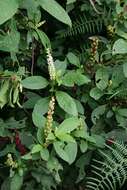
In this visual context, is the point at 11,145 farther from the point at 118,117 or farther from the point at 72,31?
the point at 72,31

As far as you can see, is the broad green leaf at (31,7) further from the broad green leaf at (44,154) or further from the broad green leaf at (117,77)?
the broad green leaf at (44,154)

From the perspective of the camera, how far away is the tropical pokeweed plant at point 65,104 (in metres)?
1.66

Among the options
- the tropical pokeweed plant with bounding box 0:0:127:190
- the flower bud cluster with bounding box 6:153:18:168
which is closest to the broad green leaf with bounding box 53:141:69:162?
the tropical pokeweed plant with bounding box 0:0:127:190

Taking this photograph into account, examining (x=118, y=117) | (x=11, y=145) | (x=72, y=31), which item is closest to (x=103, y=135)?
(x=118, y=117)

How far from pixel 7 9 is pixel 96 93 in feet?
2.76

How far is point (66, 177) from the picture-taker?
215 centimetres

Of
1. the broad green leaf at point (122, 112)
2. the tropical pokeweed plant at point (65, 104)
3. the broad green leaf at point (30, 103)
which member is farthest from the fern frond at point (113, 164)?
the broad green leaf at point (30, 103)

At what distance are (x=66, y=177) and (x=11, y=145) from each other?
390mm

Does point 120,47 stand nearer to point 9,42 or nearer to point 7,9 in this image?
point 9,42

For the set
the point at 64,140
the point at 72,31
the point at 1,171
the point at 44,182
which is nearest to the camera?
the point at 64,140

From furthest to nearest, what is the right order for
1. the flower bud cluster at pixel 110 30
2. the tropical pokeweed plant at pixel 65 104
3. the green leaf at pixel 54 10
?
1. the flower bud cluster at pixel 110 30
2. the tropical pokeweed plant at pixel 65 104
3. the green leaf at pixel 54 10

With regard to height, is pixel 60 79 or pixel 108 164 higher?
pixel 60 79

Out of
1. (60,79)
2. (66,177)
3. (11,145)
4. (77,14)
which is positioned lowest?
(66,177)

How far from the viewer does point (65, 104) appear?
171 cm
